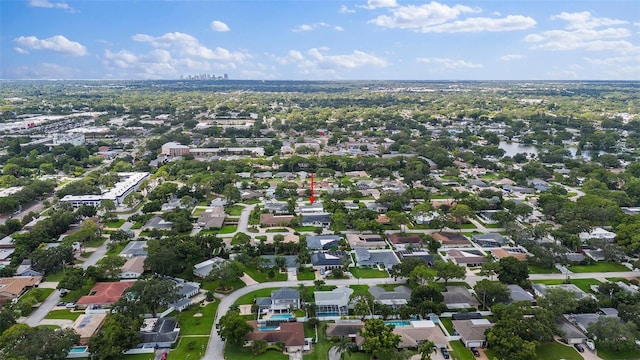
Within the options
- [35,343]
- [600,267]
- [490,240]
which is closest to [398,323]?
[490,240]

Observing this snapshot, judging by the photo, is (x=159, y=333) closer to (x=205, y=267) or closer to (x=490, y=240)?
(x=205, y=267)

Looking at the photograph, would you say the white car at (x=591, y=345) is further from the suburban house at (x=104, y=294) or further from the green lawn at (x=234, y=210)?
the green lawn at (x=234, y=210)

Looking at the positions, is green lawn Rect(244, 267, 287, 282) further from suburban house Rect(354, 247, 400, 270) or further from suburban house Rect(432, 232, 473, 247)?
suburban house Rect(432, 232, 473, 247)

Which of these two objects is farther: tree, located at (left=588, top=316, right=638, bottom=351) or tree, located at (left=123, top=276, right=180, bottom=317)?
tree, located at (left=123, top=276, right=180, bottom=317)

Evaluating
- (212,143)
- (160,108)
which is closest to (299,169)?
(212,143)

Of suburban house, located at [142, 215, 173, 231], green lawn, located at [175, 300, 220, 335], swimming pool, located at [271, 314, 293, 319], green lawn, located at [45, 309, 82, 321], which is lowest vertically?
green lawn, located at [45, 309, 82, 321]

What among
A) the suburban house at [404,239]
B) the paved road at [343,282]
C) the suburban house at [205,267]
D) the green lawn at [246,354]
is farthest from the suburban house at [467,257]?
the suburban house at [205,267]

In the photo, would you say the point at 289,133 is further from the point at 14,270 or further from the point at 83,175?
the point at 14,270

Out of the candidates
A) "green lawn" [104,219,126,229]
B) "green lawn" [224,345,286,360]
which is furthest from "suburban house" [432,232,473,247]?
"green lawn" [104,219,126,229]
